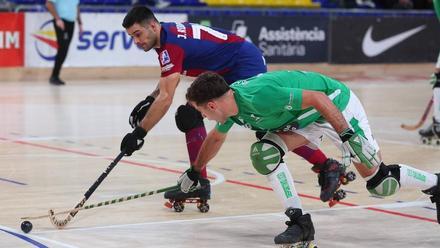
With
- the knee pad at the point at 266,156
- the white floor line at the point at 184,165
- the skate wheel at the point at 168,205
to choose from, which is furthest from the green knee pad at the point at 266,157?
the white floor line at the point at 184,165

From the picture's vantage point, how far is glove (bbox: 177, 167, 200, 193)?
26.6ft

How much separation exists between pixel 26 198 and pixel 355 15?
1792 cm

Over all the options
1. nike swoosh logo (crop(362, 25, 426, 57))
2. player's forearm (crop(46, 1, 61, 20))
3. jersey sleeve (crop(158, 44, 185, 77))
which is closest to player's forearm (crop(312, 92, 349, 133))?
jersey sleeve (crop(158, 44, 185, 77))

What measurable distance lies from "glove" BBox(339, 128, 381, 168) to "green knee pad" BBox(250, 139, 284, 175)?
459 millimetres

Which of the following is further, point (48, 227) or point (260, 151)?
point (48, 227)

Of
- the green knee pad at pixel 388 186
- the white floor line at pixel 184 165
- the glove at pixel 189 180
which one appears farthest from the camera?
the white floor line at pixel 184 165

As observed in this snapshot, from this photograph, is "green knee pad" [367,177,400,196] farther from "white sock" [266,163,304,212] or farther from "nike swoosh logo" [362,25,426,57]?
"nike swoosh logo" [362,25,426,57]

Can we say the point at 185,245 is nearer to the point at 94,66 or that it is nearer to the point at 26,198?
the point at 26,198

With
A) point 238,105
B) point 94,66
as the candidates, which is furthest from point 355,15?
point 238,105

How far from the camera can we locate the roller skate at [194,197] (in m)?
8.76

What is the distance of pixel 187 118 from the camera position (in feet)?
28.8

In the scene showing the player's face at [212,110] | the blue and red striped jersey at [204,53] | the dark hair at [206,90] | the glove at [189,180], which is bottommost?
the glove at [189,180]

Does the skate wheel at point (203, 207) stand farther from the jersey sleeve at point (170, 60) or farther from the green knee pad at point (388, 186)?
the green knee pad at point (388, 186)

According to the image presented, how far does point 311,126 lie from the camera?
7715 millimetres
